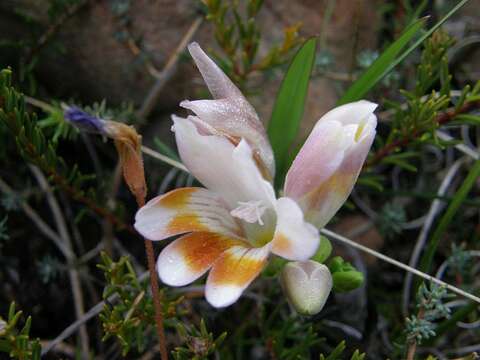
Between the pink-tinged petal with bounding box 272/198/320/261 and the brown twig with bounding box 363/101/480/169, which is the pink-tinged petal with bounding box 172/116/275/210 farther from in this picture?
the brown twig with bounding box 363/101/480/169

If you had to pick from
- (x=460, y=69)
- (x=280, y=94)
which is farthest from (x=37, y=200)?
(x=460, y=69)

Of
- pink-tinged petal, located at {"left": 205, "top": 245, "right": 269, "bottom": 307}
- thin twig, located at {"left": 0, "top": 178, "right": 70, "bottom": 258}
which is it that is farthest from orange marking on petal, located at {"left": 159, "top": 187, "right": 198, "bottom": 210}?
thin twig, located at {"left": 0, "top": 178, "right": 70, "bottom": 258}

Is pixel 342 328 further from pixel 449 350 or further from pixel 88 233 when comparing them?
pixel 88 233

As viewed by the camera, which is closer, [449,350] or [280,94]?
[280,94]

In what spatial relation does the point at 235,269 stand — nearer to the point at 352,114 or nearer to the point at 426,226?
the point at 352,114

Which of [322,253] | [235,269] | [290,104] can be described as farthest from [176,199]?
[290,104]

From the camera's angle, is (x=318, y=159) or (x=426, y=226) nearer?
(x=318, y=159)
